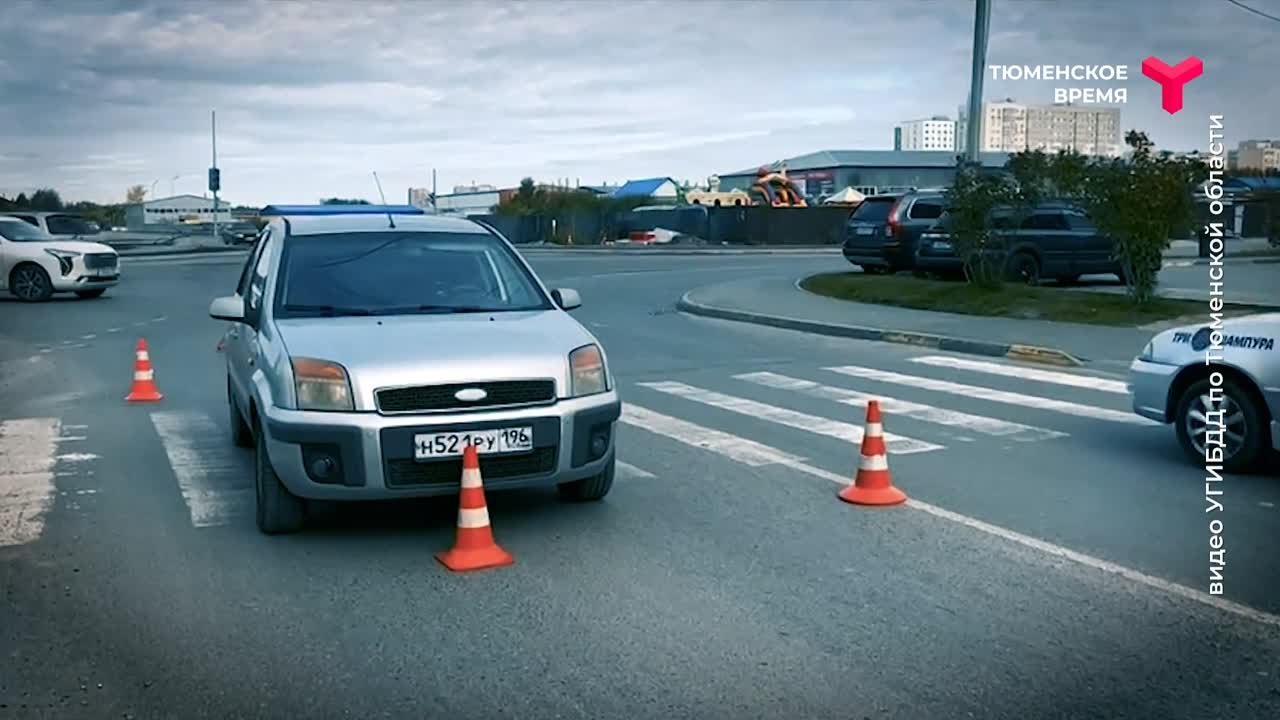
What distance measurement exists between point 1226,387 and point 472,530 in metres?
5.02

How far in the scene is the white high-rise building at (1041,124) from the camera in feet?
90.3

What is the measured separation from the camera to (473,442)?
6293 millimetres

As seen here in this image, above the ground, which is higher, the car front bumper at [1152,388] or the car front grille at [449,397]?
the car front grille at [449,397]

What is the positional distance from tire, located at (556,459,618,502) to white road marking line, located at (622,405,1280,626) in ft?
5.23

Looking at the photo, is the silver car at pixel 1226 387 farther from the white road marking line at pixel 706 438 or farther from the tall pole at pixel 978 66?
the tall pole at pixel 978 66

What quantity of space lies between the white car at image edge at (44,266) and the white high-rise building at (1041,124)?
17897 millimetres

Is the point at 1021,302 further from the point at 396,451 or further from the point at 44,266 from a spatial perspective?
the point at 44,266

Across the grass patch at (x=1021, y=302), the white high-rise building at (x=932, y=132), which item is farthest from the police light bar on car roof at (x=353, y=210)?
the white high-rise building at (x=932, y=132)

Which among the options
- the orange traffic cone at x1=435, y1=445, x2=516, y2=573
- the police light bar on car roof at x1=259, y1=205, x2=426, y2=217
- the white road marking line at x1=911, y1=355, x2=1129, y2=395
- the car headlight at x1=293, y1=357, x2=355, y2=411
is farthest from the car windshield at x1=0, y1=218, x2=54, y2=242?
the orange traffic cone at x1=435, y1=445, x2=516, y2=573

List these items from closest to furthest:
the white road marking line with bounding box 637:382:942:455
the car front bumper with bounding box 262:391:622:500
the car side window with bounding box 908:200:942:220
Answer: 1. the car front bumper with bounding box 262:391:622:500
2. the white road marking line with bounding box 637:382:942:455
3. the car side window with bounding box 908:200:942:220

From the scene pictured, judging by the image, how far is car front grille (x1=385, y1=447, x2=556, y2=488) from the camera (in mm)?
6289

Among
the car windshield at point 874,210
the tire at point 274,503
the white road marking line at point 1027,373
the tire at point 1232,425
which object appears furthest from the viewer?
the car windshield at point 874,210

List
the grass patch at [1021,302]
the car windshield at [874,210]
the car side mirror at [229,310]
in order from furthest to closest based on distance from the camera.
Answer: the car windshield at [874,210] < the grass patch at [1021,302] < the car side mirror at [229,310]

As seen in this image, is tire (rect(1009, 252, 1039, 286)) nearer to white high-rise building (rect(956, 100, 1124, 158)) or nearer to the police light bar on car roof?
white high-rise building (rect(956, 100, 1124, 158))
